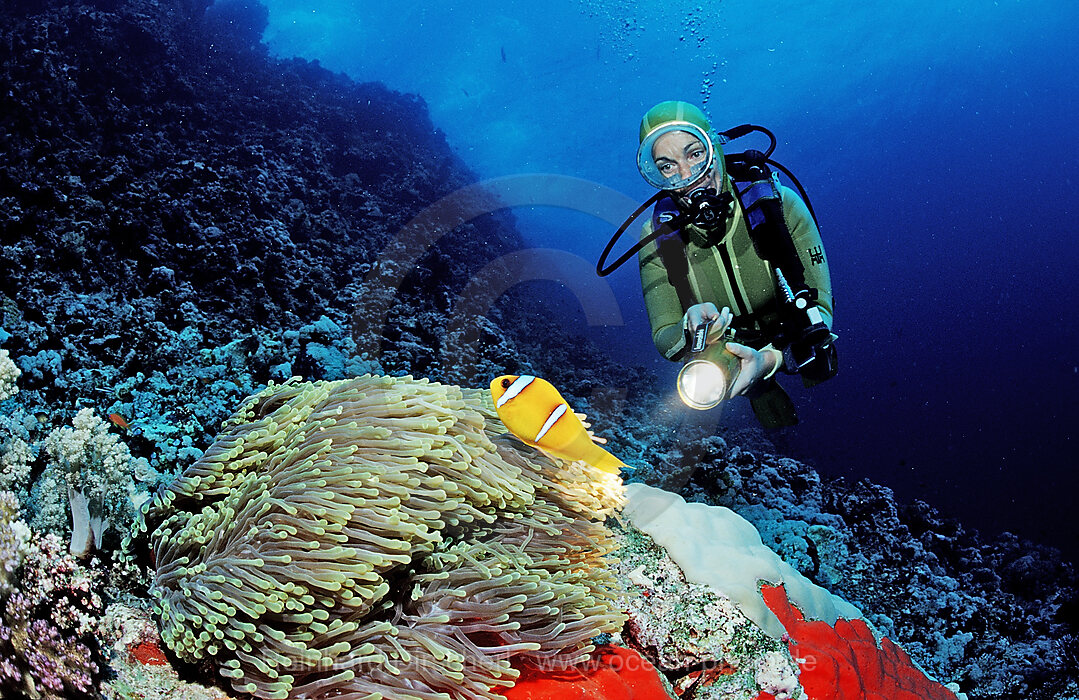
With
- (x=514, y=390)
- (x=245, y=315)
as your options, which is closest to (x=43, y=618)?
(x=514, y=390)

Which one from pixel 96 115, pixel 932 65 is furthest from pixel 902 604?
pixel 932 65

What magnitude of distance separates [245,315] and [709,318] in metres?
3.89

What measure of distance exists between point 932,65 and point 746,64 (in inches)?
356

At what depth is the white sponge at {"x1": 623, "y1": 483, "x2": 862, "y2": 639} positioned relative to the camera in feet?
6.78

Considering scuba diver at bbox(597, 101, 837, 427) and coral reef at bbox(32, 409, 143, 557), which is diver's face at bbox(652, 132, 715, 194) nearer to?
scuba diver at bbox(597, 101, 837, 427)

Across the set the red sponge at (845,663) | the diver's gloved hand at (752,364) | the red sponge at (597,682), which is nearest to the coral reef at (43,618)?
the red sponge at (597,682)

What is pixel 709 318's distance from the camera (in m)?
2.39

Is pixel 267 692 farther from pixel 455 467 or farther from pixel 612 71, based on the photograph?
pixel 612 71

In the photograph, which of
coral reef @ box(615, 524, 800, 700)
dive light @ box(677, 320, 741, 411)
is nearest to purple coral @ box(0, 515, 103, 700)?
coral reef @ box(615, 524, 800, 700)

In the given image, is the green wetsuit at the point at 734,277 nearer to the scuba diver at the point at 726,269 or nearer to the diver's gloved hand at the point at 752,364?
the scuba diver at the point at 726,269

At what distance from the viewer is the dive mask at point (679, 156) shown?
2652 mm

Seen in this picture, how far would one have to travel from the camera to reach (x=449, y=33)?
22.8 metres

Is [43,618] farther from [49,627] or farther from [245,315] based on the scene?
[245,315]

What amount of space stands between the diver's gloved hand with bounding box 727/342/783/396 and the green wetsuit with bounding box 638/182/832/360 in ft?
0.98
